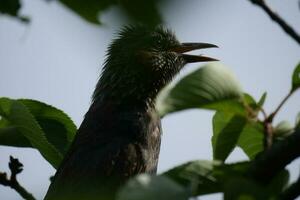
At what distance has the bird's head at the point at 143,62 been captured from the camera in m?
6.42

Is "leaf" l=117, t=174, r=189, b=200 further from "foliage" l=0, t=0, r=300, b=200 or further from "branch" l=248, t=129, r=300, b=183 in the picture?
"branch" l=248, t=129, r=300, b=183

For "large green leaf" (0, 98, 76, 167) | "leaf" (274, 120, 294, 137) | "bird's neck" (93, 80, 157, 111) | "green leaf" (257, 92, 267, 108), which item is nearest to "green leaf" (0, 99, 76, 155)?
"large green leaf" (0, 98, 76, 167)

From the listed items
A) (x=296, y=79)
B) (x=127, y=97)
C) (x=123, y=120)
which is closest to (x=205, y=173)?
(x=296, y=79)

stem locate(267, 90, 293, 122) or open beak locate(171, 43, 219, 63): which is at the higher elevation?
open beak locate(171, 43, 219, 63)

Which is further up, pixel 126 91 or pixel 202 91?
pixel 126 91

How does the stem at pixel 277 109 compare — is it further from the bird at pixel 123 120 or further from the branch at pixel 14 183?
the bird at pixel 123 120

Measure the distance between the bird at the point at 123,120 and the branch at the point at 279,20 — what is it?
2313 millimetres

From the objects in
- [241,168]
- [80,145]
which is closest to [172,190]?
[241,168]

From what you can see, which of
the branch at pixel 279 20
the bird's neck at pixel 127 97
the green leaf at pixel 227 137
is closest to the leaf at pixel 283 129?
the green leaf at pixel 227 137

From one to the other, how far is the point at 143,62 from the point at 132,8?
550cm

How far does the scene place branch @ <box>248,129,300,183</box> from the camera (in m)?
1.81

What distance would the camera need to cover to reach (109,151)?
5324 mm

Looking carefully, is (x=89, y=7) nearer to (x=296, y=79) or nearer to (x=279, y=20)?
(x=279, y=20)

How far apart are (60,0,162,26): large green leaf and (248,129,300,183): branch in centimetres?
83
